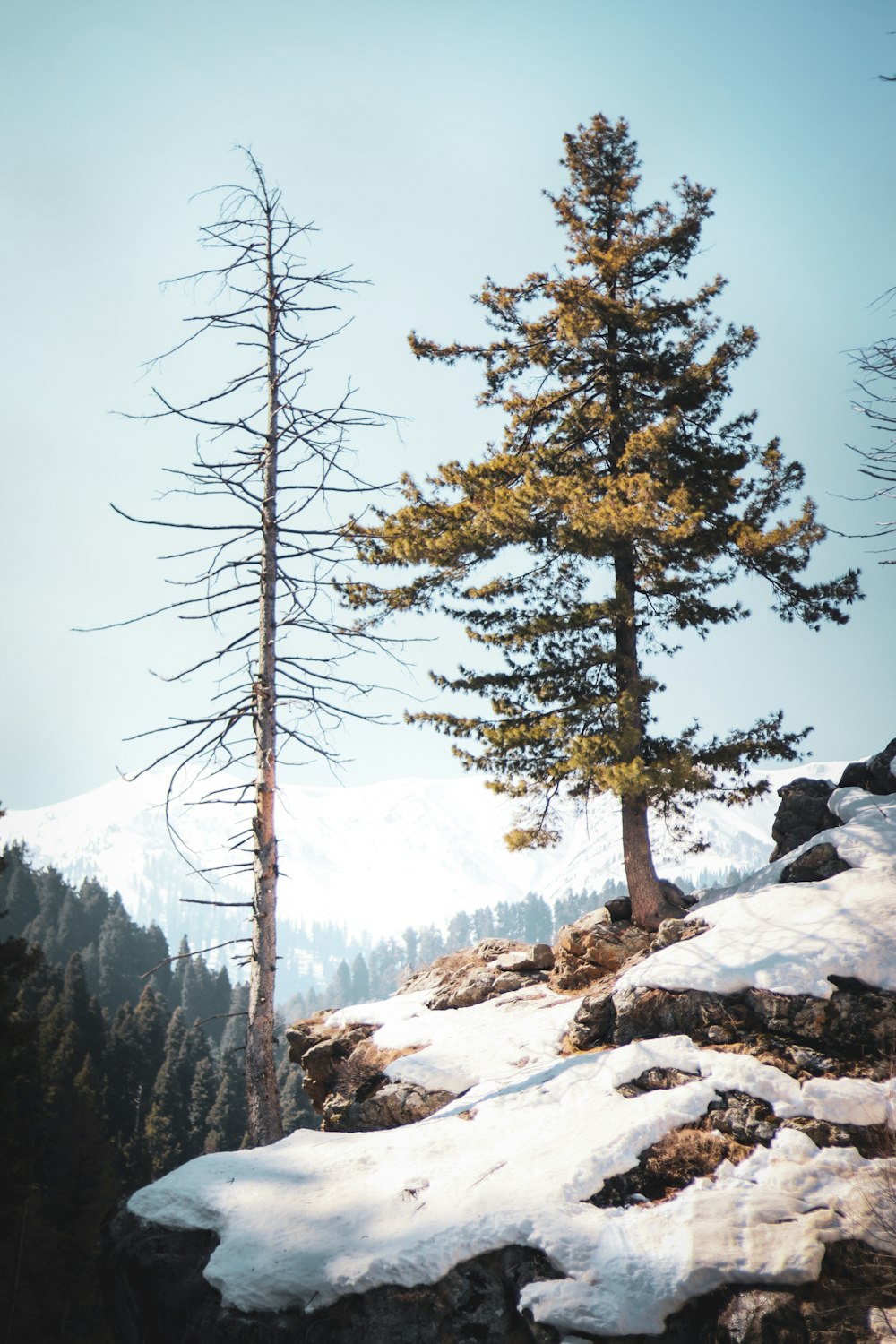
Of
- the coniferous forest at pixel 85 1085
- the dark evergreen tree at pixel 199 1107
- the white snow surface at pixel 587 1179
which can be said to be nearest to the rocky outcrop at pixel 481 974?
the white snow surface at pixel 587 1179

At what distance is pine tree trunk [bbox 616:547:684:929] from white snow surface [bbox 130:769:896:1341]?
2.92m

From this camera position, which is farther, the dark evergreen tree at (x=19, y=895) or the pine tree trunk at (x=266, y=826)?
the dark evergreen tree at (x=19, y=895)

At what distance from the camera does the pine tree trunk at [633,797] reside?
11742 mm

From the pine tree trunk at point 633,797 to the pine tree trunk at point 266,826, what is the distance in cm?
528

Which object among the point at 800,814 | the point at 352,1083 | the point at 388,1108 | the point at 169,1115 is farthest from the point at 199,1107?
the point at 800,814

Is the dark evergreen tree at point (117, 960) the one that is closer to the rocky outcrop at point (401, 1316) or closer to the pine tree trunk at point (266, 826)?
the pine tree trunk at point (266, 826)

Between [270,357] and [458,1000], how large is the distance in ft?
31.2

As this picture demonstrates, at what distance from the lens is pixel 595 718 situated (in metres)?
12.3

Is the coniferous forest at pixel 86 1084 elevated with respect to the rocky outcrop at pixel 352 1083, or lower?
lower

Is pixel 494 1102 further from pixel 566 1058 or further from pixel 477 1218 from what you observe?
pixel 477 1218

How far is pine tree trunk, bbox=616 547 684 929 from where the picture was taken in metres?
11.7

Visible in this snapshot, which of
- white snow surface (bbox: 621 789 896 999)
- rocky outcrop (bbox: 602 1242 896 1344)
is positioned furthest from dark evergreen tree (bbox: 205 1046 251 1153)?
rocky outcrop (bbox: 602 1242 896 1344)

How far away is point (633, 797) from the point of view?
1245 cm

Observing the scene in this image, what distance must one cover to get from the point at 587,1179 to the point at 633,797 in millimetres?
7112
